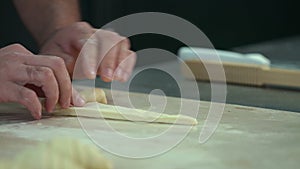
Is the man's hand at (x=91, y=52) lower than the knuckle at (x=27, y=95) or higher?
lower

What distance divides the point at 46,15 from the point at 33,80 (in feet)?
1.63

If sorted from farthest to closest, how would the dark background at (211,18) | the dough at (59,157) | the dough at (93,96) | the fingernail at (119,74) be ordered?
the dark background at (211,18), the fingernail at (119,74), the dough at (93,96), the dough at (59,157)

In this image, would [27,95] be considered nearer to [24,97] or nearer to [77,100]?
[24,97]

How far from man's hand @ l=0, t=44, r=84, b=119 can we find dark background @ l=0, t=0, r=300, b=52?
0.83 m

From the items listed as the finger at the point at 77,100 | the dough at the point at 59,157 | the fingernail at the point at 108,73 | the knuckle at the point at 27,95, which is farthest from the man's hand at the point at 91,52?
the dough at the point at 59,157

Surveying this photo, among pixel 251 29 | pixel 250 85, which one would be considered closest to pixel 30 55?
pixel 250 85

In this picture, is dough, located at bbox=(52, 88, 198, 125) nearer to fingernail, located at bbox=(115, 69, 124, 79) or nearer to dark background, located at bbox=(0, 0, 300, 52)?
fingernail, located at bbox=(115, 69, 124, 79)

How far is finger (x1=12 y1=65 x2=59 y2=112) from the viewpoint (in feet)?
3.41

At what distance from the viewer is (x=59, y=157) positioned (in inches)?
28.4

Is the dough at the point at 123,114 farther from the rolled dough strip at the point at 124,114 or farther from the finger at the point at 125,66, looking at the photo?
the finger at the point at 125,66

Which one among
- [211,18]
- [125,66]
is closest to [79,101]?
[125,66]

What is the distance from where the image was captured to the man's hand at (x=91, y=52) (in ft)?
4.15

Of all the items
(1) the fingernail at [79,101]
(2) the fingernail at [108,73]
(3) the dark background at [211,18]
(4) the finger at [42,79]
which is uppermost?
(4) the finger at [42,79]

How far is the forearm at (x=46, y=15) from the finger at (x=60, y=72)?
0.39 meters
